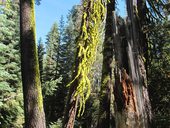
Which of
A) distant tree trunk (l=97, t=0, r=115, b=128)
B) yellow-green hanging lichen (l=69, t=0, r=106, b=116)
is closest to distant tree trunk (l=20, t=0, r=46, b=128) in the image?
yellow-green hanging lichen (l=69, t=0, r=106, b=116)

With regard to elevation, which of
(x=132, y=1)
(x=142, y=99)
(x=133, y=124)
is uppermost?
(x=132, y=1)

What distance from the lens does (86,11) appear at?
7461 mm

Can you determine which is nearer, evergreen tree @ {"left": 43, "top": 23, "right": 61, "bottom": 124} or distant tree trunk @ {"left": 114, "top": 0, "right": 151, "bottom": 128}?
distant tree trunk @ {"left": 114, "top": 0, "right": 151, "bottom": 128}

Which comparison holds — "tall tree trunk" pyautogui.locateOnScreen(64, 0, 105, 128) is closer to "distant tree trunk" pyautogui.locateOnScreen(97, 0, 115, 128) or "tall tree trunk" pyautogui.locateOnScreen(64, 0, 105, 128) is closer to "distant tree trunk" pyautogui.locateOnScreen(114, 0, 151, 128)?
"distant tree trunk" pyautogui.locateOnScreen(114, 0, 151, 128)

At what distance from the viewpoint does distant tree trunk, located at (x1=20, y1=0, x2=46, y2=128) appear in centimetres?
695

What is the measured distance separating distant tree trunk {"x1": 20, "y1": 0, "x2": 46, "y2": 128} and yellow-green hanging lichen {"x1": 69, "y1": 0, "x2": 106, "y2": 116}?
0.85 m

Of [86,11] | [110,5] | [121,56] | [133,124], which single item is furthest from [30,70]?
[110,5]

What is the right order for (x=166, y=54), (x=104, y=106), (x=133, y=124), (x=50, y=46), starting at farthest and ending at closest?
(x=50, y=46)
(x=166, y=54)
(x=104, y=106)
(x=133, y=124)

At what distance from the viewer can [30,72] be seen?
7.09 m

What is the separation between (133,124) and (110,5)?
5409 mm

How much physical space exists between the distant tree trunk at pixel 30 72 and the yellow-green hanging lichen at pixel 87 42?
85 centimetres

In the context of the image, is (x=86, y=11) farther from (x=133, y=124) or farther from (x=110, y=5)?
(x=133, y=124)

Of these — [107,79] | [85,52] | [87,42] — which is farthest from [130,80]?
[107,79]

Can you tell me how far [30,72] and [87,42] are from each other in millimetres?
1415
